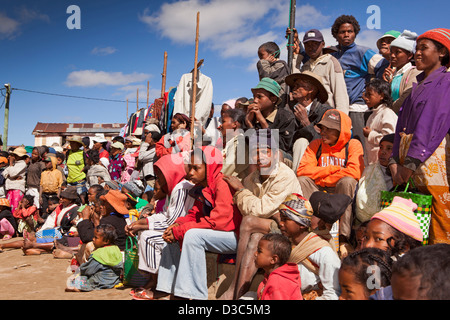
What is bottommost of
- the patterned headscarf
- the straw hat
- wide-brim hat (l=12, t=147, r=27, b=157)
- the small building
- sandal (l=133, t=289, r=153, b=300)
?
sandal (l=133, t=289, r=153, b=300)

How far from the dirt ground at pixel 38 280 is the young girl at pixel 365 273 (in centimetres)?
290

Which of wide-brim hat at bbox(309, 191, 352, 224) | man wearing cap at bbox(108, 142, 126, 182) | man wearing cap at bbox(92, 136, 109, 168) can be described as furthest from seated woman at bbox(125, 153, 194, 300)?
man wearing cap at bbox(92, 136, 109, 168)

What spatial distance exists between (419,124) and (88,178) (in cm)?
807

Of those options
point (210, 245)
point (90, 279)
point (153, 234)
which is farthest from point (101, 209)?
point (210, 245)

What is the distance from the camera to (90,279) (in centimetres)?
493

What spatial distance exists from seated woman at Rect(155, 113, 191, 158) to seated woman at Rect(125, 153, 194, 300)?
1.60m

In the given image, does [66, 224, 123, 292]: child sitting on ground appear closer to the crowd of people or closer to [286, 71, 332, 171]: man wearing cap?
the crowd of people

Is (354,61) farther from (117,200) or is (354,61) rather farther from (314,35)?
(117,200)

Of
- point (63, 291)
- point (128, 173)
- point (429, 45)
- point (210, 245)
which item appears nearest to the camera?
point (429, 45)

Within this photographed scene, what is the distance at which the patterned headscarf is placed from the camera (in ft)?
10.7

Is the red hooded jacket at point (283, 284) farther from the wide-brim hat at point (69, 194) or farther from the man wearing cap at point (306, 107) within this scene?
the wide-brim hat at point (69, 194)

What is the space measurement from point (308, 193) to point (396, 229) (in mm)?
1416

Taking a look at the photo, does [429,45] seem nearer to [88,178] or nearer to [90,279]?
[90,279]

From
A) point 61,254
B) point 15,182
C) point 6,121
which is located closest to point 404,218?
point 61,254
